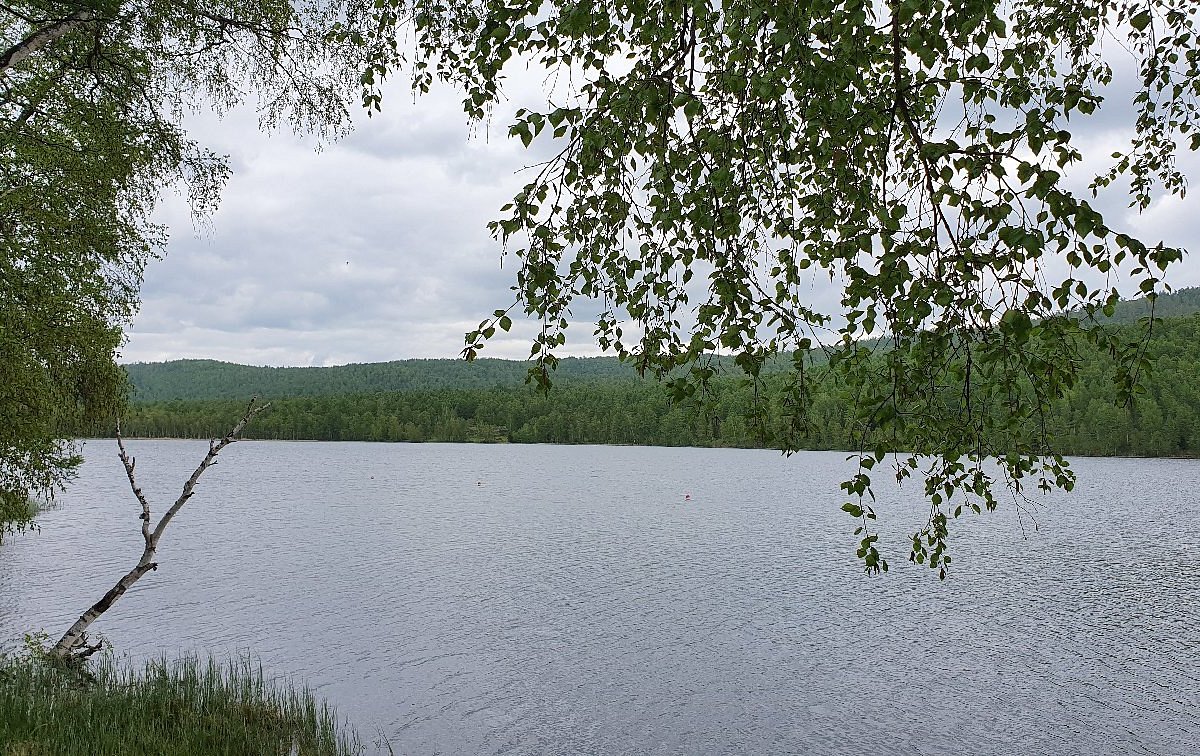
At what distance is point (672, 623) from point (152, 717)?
548 inches

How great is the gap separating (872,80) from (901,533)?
39839mm

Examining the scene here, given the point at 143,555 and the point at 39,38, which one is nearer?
the point at 39,38

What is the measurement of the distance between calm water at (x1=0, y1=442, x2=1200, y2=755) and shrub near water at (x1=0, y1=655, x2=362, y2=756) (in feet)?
5.92

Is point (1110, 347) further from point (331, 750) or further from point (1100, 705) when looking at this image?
point (1100, 705)

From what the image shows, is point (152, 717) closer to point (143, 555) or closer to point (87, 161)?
point (143, 555)

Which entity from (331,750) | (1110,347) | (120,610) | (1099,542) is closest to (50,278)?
(331,750)

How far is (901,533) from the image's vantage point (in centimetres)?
4050

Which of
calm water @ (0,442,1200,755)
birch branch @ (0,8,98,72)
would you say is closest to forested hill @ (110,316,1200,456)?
calm water @ (0,442,1200,755)

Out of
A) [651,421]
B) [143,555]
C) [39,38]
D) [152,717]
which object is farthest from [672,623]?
[651,421]

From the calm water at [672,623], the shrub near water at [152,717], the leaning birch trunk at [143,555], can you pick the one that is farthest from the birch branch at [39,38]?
the calm water at [672,623]

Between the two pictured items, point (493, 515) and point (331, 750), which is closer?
point (331, 750)

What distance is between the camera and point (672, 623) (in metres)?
22.1

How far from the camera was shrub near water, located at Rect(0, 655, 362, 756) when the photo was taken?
8781 millimetres

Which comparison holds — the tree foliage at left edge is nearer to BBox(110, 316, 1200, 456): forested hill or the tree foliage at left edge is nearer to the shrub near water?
the shrub near water
